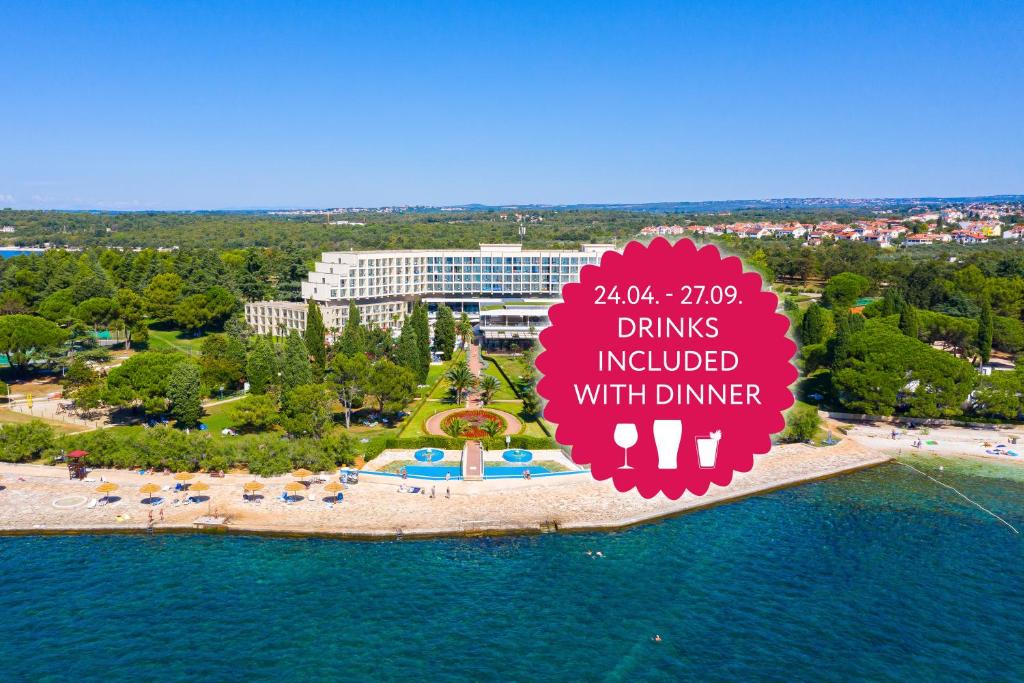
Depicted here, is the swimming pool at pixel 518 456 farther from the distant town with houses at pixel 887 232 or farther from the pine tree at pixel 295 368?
the distant town with houses at pixel 887 232

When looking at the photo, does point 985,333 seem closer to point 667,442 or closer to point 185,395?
point 185,395

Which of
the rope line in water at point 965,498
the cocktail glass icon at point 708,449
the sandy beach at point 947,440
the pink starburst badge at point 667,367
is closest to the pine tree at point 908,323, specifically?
the sandy beach at point 947,440

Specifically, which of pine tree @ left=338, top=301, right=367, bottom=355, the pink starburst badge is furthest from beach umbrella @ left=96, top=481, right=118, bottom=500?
the pink starburst badge

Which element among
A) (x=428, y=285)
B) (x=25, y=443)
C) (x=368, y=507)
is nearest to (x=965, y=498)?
(x=368, y=507)

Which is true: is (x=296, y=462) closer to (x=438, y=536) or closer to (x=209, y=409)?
(x=438, y=536)

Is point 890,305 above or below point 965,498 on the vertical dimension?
above

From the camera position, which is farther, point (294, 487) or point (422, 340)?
point (422, 340)
